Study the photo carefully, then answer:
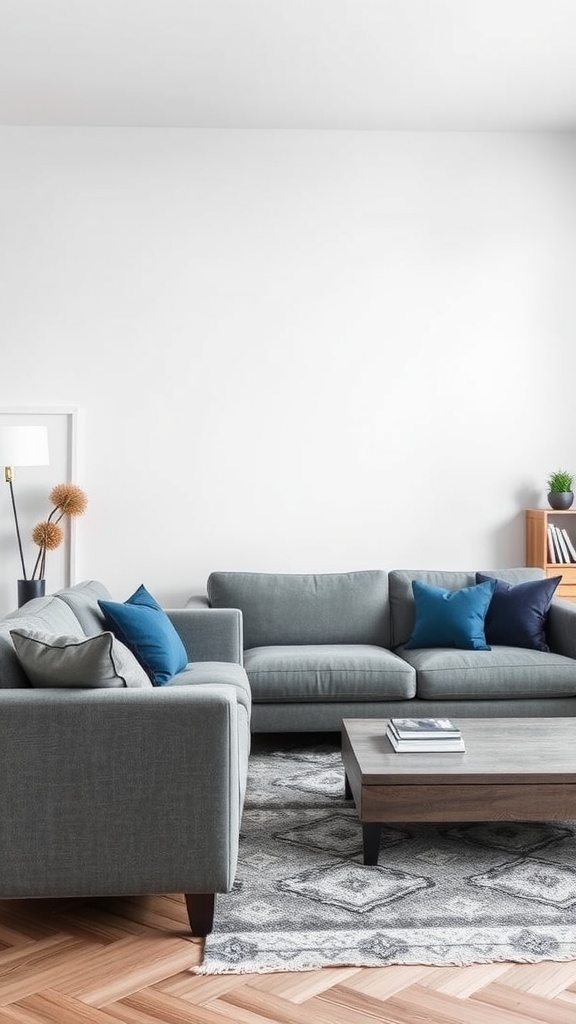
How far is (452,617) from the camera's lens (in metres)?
4.80

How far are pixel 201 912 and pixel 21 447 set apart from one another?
9.87ft

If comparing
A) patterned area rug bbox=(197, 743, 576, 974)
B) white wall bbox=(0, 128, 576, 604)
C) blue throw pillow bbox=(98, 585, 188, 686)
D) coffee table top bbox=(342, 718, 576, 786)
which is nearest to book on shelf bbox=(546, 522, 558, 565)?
white wall bbox=(0, 128, 576, 604)

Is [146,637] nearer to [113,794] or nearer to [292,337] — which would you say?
[113,794]

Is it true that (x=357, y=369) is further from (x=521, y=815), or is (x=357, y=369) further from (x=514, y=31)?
(x=521, y=815)

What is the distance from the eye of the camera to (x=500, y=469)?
5.74 metres

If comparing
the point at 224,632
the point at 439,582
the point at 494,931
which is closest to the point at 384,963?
the point at 494,931

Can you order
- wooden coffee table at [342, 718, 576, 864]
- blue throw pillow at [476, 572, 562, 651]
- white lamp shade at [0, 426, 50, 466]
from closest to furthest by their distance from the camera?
wooden coffee table at [342, 718, 576, 864]
blue throw pillow at [476, 572, 562, 651]
white lamp shade at [0, 426, 50, 466]

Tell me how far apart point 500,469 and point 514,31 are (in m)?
2.27

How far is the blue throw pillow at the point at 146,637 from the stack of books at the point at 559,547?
2.51m

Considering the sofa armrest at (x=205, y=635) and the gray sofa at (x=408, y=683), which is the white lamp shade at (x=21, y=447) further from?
the gray sofa at (x=408, y=683)

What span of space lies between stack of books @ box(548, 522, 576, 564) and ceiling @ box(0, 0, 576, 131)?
7.49 ft

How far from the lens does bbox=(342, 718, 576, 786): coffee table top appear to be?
120 inches

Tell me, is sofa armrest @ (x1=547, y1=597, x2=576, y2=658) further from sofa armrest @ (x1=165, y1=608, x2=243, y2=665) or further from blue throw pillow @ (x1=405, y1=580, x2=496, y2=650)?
sofa armrest @ (x1=165, y1=608, x2=243, y2=665)

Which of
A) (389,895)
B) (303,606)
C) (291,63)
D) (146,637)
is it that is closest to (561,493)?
(303,606)
